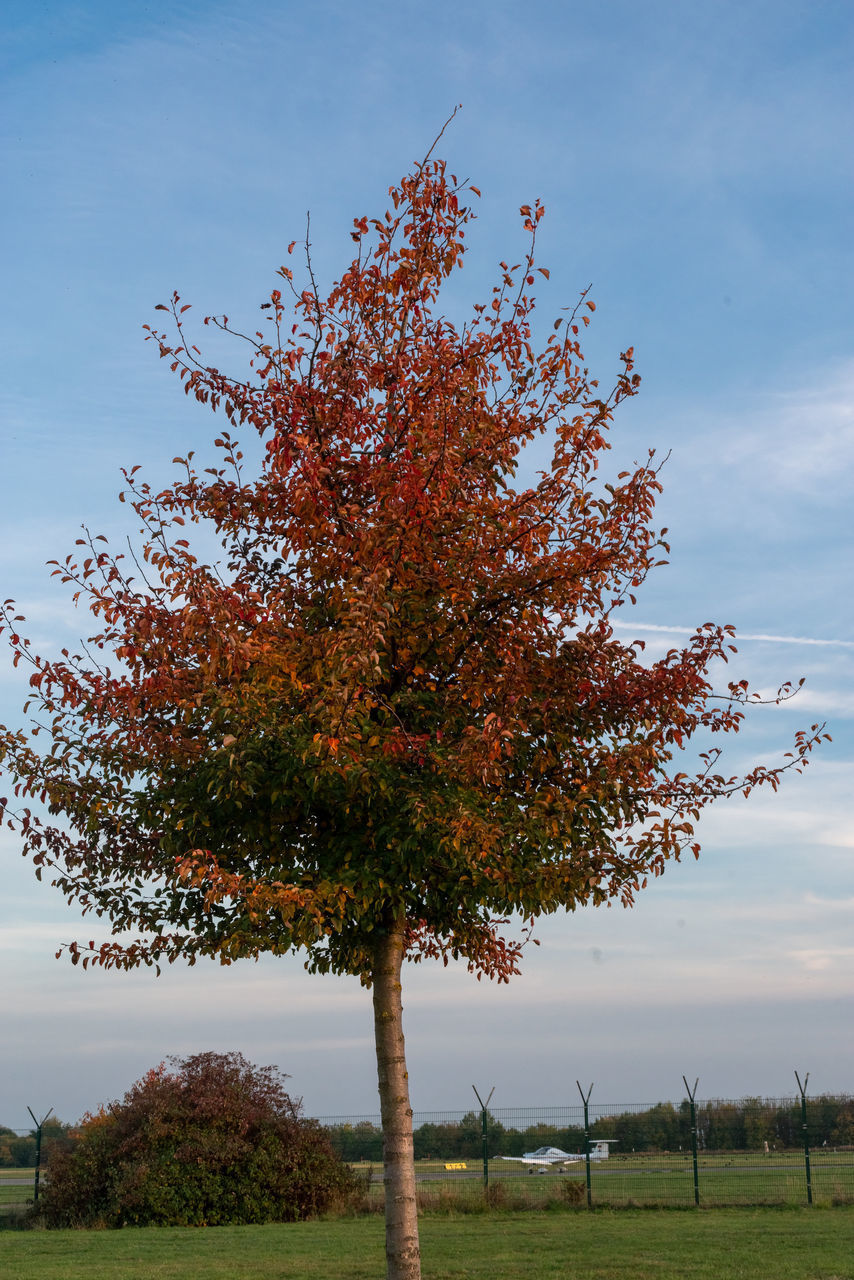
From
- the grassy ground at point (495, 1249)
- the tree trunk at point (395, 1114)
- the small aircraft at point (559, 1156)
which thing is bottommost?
the small aircraft at point (559, 1156)

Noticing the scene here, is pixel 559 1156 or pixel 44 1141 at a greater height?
pixel 44 1141

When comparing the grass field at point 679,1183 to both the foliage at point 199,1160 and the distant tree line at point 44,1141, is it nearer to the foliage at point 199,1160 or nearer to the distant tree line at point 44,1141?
the foliage at point 199,1160

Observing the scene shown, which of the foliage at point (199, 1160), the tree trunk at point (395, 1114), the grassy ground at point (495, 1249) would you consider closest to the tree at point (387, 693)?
the tree trunk at point (395, 1114)

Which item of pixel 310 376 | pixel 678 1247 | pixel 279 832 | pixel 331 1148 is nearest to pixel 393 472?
pixel 310 376

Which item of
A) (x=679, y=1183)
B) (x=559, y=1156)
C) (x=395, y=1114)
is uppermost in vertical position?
(x=395, y=1114)

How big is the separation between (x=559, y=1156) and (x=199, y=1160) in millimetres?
39554

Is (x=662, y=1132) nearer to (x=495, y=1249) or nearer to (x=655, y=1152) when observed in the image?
(x=655, y=1152)

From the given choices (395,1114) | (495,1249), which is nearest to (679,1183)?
(495,1249)

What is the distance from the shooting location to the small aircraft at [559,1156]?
28105mm

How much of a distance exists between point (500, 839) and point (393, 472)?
114 inches

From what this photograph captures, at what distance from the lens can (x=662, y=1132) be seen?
2942cm

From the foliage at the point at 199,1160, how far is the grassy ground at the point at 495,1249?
3.31ft

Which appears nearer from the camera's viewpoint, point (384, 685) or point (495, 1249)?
point (384, 685)

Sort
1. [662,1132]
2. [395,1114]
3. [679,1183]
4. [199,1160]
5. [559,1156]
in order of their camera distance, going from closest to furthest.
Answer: [395,1114] → [199,1160] → [662,1132] → [679,1183] → [559,1156]
